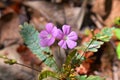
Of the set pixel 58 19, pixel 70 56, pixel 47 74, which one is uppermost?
pixel 58 19

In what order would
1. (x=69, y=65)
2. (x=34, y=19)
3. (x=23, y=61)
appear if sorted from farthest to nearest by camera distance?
1. (x=34, y=19)
2. (x=23, y=61)
3. (x=69, y=65)

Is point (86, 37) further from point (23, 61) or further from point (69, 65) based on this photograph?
point (69, 65)

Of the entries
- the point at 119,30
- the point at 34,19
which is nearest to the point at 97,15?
the point at 34,19

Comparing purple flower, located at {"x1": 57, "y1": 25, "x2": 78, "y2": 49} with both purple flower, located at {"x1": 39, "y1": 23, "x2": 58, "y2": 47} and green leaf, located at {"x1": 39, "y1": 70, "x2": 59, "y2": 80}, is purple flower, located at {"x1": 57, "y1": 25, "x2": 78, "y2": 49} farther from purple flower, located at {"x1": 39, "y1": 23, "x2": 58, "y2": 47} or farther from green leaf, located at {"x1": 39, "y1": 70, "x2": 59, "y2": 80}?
green leaf, located at {"x1": 39, "y1": 70, "x2": 59, "y2": 80}

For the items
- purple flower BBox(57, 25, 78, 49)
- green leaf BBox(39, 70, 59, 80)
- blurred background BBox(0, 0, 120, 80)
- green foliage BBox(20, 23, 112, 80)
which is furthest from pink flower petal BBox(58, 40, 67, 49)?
blurred background BBox(0, 0, 120, 80)

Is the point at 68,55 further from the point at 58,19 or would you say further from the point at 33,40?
the point at 58,19

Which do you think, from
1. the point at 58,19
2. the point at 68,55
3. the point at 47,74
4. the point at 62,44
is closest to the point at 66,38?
the point at 62,44

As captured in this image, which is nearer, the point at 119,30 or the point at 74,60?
the point at 74,60

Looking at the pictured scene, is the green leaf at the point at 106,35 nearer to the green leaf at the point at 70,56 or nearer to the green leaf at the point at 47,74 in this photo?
the green leaf at the point at 70,56
